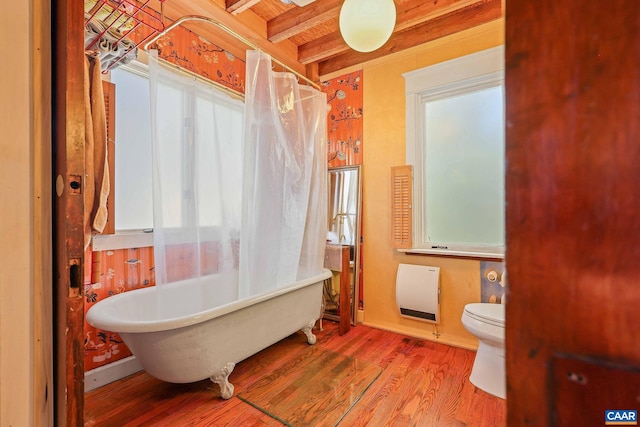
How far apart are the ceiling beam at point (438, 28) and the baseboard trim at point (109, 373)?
3.18m

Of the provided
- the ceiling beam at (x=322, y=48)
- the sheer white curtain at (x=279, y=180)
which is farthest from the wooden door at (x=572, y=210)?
the ceiling beam at (x=322, y=48)

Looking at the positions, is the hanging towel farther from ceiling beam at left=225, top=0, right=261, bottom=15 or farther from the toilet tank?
the toilet tank

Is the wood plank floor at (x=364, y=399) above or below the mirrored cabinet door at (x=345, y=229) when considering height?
below

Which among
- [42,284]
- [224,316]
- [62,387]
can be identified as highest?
[42,284]

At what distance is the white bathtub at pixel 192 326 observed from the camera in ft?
4.64

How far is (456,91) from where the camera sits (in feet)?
7.88

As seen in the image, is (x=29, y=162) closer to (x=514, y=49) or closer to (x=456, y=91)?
(x=514, y=49)

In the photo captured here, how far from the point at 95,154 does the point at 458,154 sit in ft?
8.23

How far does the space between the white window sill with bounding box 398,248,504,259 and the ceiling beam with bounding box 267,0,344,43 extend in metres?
2.06

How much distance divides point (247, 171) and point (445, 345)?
2.13 meters

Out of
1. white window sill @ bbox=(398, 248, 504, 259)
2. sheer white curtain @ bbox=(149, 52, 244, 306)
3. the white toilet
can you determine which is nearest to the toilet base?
the white toilet

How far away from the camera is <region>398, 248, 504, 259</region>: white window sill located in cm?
219

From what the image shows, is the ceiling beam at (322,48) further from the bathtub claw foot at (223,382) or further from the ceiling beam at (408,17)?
the bathtub claw foot at (223,382)

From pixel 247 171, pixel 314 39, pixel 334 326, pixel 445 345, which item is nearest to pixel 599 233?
pixel 247 171
